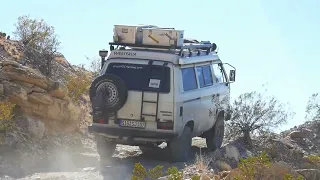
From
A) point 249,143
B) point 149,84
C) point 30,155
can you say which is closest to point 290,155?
point 249,143

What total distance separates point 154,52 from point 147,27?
1.12 m

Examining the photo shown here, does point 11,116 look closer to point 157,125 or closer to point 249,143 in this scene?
point 157,125

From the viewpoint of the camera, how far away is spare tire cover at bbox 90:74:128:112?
461 inches

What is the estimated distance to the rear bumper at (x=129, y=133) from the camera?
11734 mm

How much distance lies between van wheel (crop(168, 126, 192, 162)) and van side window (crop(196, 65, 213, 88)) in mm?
1440

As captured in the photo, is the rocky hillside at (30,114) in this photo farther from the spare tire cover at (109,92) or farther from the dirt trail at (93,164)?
the spare tire cover at (109,92)

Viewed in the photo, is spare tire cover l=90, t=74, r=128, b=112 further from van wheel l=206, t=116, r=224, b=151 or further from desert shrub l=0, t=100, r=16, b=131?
van wheel l=206, t=116, r=224, b=151

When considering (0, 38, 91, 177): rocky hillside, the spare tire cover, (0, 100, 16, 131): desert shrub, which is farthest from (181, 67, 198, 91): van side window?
(0, 100, 16, 131): desert shrub

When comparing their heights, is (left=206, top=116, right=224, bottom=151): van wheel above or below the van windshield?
below

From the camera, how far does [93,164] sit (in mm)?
12562

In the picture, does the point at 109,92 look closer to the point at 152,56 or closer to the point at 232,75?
the point at 152,56

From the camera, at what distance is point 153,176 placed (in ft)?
24.0

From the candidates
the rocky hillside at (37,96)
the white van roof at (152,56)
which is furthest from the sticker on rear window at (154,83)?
the rocky hillside at (37,96)

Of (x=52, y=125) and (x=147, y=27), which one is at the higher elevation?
(x=147, y=27)
